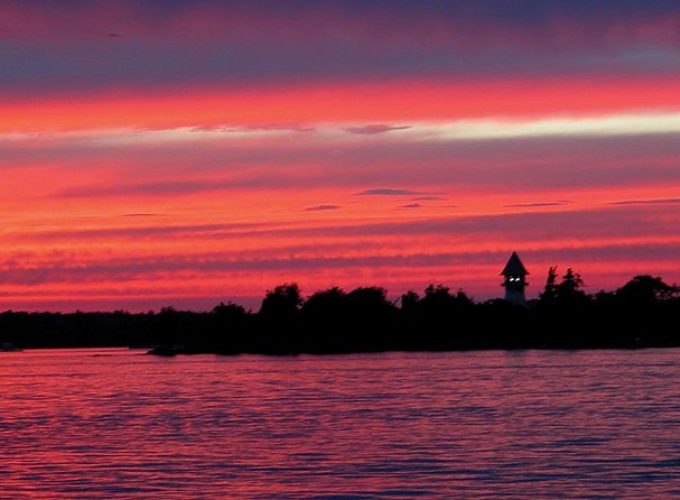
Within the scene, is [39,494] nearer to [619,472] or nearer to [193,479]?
[193,479]

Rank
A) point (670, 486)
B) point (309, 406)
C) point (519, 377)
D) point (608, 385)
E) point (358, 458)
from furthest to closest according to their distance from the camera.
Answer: point (519, 377)
point (608, 385)
point (309, 406)
point (358, 458)
point (670, 486)

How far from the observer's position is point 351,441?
162ft

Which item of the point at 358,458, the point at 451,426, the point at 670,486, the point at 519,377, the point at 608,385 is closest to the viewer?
the point at 670,486

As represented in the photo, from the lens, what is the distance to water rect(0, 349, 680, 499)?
124 feet

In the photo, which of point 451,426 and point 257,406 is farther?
point 257,406

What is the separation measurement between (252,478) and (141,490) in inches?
143

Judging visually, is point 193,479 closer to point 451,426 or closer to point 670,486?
point 670,486

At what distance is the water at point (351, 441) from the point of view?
37875 millimetres

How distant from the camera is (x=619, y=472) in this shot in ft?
129

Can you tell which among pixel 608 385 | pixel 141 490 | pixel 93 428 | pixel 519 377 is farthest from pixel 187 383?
pixel 141 490

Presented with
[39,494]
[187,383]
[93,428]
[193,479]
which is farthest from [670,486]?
[187,383]

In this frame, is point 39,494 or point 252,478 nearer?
point 39,494

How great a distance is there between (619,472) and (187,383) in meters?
66.9

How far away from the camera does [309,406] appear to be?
6919cm
